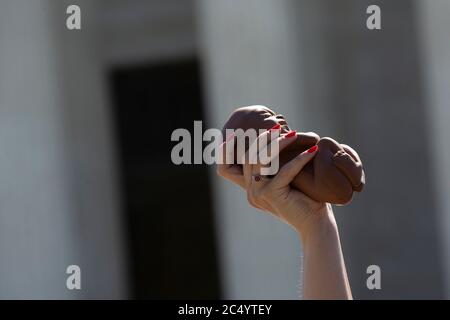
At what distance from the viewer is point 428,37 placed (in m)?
6.02

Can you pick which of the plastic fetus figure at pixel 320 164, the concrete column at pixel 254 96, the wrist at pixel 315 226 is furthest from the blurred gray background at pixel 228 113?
the wrist at pixel 315 226

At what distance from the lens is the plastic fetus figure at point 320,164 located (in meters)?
1.74

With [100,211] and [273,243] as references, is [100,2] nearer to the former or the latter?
[100,211]

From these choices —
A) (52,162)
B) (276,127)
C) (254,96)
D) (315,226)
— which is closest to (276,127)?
(276,127)

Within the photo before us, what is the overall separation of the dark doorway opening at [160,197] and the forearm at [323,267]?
236 inches

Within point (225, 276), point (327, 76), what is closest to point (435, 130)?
point (327, 76)

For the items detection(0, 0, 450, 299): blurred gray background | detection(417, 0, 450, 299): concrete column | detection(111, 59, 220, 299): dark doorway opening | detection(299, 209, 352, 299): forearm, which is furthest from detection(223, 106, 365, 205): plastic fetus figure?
detection(111, 59, 220, 299): dark doorway opening

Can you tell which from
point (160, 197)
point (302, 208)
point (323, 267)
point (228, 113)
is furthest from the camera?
point (160, 197)

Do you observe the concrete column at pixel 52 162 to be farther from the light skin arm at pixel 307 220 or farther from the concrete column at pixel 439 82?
the light skin arm at pixel 307 220

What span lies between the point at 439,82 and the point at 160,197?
2869mm

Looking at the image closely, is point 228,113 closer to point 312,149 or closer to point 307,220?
point 312,149

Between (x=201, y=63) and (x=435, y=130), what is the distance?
5.58ft

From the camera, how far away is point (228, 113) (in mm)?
6059

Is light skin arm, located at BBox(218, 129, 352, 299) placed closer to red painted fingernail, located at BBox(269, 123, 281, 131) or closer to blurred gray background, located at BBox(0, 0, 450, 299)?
red painted fingernail, located at BBox(269, 123, 281, 131)
